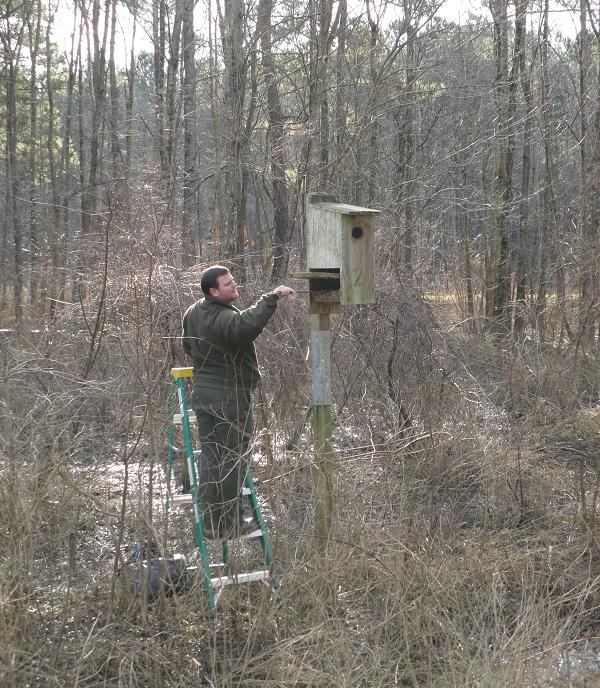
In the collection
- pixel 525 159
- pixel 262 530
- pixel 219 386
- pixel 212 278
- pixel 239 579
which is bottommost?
pixel 239 579

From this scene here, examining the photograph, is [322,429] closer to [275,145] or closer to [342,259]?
[342,259]

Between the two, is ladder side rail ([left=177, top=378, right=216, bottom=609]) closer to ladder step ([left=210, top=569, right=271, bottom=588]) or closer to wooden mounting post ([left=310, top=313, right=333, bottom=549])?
ladder step ([left=210, top=569, right=271, bottom=588])

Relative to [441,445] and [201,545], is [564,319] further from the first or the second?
[201,545]

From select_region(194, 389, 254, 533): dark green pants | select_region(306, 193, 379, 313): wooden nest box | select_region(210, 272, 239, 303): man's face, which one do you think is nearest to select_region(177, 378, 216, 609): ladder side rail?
select_region(194, 389, 254, 533): dark green pants

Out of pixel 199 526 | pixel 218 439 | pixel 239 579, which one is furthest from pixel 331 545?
pixel 218 439

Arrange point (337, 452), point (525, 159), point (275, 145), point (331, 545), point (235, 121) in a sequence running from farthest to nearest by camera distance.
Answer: point (525, 159) → point (275, 145) → point (235, 121) → point (337, 452) → point (331, 545)

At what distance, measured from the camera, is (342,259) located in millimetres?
4512

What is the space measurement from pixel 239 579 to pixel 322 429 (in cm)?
99

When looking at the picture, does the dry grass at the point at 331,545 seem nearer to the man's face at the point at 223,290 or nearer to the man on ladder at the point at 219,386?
the man on ladder at the point at 219,386

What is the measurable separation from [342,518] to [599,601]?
1.54 metres

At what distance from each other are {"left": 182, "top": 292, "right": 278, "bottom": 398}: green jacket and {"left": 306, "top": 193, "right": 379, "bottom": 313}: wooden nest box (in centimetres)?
39

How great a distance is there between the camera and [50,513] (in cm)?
447

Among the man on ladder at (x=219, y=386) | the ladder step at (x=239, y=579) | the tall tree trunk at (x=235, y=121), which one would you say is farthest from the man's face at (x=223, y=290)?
the tall tree trunk at (x=235, y=121)

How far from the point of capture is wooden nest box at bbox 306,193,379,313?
4.52 meters
